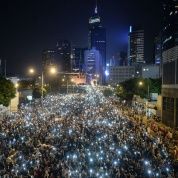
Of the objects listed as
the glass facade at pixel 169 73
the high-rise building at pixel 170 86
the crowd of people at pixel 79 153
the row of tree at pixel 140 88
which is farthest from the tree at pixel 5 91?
the row of tree at pixel 140 88

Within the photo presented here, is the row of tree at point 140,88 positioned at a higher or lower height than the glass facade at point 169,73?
lower

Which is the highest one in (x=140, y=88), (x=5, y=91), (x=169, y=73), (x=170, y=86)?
(x=169, y=73)

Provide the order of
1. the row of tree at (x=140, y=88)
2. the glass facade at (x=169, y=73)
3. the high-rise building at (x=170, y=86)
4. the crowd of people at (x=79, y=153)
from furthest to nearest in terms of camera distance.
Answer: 1. the row of tree at (x=140, y=88)
2. the glass facade at (x=169, y=73)
3. the high-rise building at (x=170, y=86)
4. the crowd of people at (x=79, y=153)

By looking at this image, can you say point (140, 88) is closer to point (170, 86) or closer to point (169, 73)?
point (169, 73)

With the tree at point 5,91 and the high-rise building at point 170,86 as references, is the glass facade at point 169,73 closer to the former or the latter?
the high-rise building at point 170,86

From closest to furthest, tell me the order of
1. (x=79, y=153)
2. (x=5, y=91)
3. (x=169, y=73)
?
1. (x=79, y=153)
2. (x=169, y=73)
3. (x=5, y=91)

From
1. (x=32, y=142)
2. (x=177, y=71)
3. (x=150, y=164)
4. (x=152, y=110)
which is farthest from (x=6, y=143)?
(x=152, y=110)

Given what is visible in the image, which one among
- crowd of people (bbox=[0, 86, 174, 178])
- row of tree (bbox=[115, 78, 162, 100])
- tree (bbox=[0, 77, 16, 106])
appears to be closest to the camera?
crowd of people (bbox=[0, 86, 174, 178])

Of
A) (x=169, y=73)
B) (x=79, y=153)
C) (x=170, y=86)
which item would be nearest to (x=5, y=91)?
(x=169, y=73)

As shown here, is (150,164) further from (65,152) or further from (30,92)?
(30,92)

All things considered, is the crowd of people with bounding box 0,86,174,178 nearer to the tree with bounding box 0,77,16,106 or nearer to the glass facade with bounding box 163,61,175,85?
the glass facade with bounding box 163,61,175,85

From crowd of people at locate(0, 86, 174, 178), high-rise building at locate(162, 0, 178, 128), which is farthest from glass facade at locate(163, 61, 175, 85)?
crowd of people at locate(0, 86, 174, 178)
